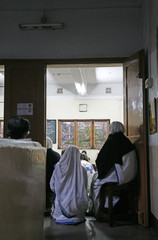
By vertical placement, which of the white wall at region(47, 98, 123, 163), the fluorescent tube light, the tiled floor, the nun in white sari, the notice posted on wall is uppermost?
A: the fluorescent tube light

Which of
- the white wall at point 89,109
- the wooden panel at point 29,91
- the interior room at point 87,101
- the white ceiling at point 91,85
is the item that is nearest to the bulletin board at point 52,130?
the interior room at point 87,101

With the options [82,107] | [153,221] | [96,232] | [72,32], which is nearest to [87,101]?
[82,107]

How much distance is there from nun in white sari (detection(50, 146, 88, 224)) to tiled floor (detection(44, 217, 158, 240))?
0.49ft

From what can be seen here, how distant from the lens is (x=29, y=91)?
16.3 ft

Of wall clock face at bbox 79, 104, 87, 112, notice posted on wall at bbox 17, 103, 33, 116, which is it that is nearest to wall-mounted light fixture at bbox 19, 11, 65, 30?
notice posted on wall at bbox 17, 103, 33, 116

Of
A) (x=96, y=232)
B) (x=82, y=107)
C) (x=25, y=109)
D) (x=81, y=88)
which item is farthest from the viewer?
(x=82, y=107)

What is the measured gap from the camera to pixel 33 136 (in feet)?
16.2

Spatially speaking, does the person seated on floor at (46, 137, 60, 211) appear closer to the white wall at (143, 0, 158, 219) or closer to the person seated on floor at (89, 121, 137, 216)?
the person seated on floor at (89, 121, 137, 216)

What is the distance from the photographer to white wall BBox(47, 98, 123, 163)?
37.3ft

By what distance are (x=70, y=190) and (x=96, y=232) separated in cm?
83

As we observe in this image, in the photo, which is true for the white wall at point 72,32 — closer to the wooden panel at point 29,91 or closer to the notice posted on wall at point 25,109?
the wooden panel at point 29,91

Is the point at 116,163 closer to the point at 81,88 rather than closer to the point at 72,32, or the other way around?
the point at 72,32

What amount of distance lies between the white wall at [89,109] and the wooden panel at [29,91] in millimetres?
6462

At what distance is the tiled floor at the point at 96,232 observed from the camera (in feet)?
12.1
